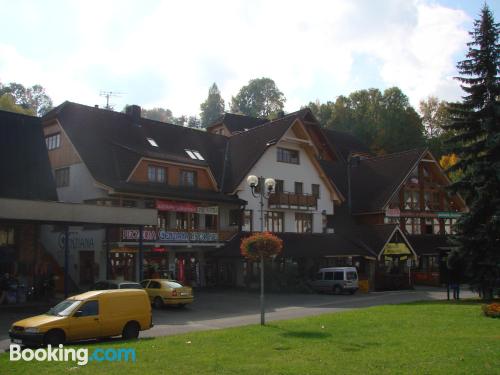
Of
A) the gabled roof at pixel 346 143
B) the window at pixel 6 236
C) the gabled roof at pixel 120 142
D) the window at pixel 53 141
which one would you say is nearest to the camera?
the window at pixel 6 236

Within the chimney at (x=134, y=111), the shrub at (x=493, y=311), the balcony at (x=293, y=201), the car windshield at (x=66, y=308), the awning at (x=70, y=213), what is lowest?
the shrub at (x=493, y=311)

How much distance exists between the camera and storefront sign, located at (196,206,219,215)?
1514 inches

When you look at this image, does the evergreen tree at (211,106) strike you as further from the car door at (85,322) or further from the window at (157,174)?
the car door at (85,322)

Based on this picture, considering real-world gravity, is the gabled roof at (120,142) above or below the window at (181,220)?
above

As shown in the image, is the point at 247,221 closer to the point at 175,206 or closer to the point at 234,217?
the point at 234,217

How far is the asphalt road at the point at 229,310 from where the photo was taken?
70.5 feet

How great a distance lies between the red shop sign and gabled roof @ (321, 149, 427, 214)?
20317 mm

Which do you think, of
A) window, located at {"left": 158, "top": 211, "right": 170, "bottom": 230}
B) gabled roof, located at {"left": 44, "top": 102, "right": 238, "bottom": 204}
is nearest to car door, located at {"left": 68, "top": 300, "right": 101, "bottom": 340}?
gabled roof, located at {"left": 44, "top": 102, "right": 238, "bottom": 204}

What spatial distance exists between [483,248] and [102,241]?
70.8 ft

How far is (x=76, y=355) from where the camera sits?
13.3 meters

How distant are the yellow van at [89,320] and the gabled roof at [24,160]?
53.7 feet

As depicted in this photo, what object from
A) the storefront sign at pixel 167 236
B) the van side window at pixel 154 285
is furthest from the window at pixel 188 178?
the van side window at pixel 154 285

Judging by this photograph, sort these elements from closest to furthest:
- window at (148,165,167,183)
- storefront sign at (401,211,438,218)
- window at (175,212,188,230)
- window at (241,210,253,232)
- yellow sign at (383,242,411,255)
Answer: window at (148,165,167,183) < window at (175,212,188,230) < window at (241,210,253,232) < yellow sign at (383,242,411,255) < storefront sign at (401,211,438,218)

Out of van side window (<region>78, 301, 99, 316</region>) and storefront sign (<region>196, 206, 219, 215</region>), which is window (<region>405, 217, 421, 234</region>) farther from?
van side window (<region>78, 301, 99, 316</region>)
